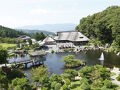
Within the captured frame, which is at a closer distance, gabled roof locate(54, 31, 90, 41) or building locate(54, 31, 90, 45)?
building locate(54, 31, 90, 45)

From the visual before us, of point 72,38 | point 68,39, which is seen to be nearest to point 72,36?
point 72,38

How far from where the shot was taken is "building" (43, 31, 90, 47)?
63.4 metres

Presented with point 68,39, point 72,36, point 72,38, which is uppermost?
point 72,36

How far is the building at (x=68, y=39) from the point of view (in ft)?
208

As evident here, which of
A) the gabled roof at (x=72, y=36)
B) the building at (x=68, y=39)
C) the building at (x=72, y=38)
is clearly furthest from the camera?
the gabled roof at (x=72, y=36)

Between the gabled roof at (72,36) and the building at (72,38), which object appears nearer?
the building at (72,38)

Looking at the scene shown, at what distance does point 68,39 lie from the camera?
66.8 m

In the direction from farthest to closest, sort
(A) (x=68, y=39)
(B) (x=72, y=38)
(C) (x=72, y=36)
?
(C) (x=72, y=36) → (A) (x=68, y=39) → (B) (x=72, y=38)

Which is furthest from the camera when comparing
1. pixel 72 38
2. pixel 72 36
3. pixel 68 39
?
pixel 72 36

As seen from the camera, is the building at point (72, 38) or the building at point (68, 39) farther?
the building at point (72, 38)

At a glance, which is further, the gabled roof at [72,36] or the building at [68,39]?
the gabled roof at [72,36]

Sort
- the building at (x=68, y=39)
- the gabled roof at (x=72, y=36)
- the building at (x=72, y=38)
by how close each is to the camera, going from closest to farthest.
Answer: the building at (x=68, y=39) → the building at (x=72, y=38) → the gabled roof at (x=72, y=36)

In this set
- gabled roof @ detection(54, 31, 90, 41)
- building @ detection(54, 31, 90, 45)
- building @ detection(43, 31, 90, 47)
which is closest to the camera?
building @ detection(43, 31, 90, 47)

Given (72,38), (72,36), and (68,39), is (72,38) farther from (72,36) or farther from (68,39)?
(68,39)
